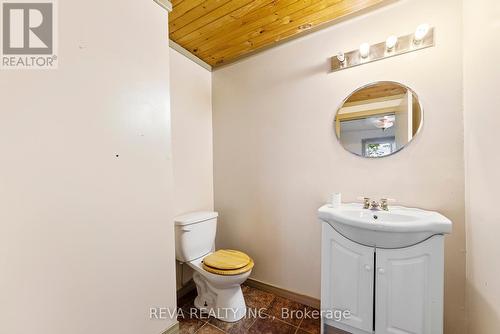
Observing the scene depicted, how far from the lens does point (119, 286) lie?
1.04 meters

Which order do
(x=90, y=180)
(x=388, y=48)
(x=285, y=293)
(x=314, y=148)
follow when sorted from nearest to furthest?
(x=90, y=180) < (x=388, y=48) < (x=314, y=148) < (x=285, y=293)

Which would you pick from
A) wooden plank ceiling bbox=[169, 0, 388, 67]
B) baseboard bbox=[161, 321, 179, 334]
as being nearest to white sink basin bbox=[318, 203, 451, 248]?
baseboard bbox=[161, 321, 179, 334]

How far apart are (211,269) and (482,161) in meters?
1.69

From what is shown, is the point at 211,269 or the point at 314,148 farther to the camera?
the point at 314,148

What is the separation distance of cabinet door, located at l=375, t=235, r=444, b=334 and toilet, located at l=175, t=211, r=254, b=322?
2.71 ft

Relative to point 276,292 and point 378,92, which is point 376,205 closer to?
point 378,92

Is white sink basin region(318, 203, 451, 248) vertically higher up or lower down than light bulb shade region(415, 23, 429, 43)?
lower down

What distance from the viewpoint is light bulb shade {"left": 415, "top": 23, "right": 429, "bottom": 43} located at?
117cm

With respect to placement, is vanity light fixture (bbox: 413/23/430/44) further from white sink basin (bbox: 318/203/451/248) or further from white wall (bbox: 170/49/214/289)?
white wall (bbox: 170/49/214/289)

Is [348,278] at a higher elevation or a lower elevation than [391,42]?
lower

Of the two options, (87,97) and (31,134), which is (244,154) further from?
(31,134)

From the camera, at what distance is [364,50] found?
1.33 metres

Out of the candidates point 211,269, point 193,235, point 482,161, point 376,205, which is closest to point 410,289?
point 376,205

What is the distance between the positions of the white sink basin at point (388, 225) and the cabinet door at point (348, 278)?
Result: 0.07 meters
